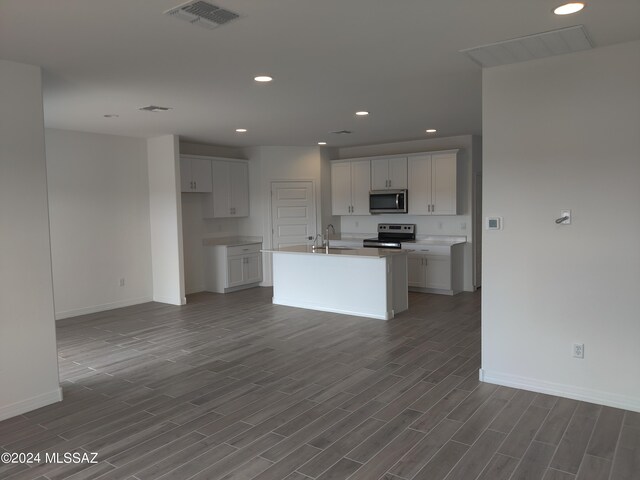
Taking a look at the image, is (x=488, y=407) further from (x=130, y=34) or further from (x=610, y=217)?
(x=130, y=34)

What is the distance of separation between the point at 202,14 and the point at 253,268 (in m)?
6.26

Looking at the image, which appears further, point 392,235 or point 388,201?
point 392,235

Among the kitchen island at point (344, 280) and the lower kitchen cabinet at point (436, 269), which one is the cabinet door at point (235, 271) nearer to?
the kitchen island at point (344, 280)

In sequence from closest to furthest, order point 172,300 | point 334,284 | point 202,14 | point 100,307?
point 202,14 → point 334,284 → point 100,307 → point 172,300

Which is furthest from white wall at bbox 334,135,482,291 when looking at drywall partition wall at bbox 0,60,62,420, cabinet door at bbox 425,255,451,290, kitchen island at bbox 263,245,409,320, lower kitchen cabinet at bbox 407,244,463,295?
drywall partition wall at bbox 0,60,62,420

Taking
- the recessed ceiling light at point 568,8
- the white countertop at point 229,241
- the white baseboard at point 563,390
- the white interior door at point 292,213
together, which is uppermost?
the recessed ceiling light at point 568,8

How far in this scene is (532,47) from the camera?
3262 mm

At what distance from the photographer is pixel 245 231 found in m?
8.91

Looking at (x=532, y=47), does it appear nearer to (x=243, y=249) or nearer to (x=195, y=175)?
(x=195, y=175)

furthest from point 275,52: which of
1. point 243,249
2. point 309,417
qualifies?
point 243,249

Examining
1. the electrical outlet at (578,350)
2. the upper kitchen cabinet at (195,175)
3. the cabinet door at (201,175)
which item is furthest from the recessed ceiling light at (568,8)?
the cabinet door at (201,175)

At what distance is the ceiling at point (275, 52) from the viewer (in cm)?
261

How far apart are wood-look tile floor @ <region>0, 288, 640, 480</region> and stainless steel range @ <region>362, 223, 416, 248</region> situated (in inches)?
116

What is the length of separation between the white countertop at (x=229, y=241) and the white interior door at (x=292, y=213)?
0.41m
